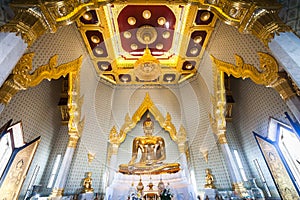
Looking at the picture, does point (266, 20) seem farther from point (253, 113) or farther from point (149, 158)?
point (149, 158)

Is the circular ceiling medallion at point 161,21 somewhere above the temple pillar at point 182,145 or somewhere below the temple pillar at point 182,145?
above

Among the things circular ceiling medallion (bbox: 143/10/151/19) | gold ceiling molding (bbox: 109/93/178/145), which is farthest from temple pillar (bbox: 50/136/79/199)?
circular ceiling medallion (bbox: 143/10/151/19)

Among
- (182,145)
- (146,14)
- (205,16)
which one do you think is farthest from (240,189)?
(146,14)

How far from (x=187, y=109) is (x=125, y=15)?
631cm

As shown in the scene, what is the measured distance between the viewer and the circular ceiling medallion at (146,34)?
788cm

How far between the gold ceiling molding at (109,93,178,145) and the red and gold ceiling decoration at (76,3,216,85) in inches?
94.0

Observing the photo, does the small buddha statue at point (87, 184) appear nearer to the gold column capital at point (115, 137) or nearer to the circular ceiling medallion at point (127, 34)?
the gold column capital at point (115, 137)

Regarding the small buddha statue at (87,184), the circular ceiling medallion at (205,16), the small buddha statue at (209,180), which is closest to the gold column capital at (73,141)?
the small buddha statue at (87,184)

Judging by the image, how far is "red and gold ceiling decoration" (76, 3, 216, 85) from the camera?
7.10 metres

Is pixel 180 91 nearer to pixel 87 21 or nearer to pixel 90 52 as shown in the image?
pixel 90 52

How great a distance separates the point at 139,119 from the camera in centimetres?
1070

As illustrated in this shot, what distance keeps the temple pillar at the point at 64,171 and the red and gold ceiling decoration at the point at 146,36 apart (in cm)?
426

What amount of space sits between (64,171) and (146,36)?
7051mm

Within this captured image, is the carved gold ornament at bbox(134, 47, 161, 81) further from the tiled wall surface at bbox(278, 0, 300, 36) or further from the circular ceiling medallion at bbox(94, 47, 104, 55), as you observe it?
the tiled wall surface at bbox(278, 0, 300, 36)
